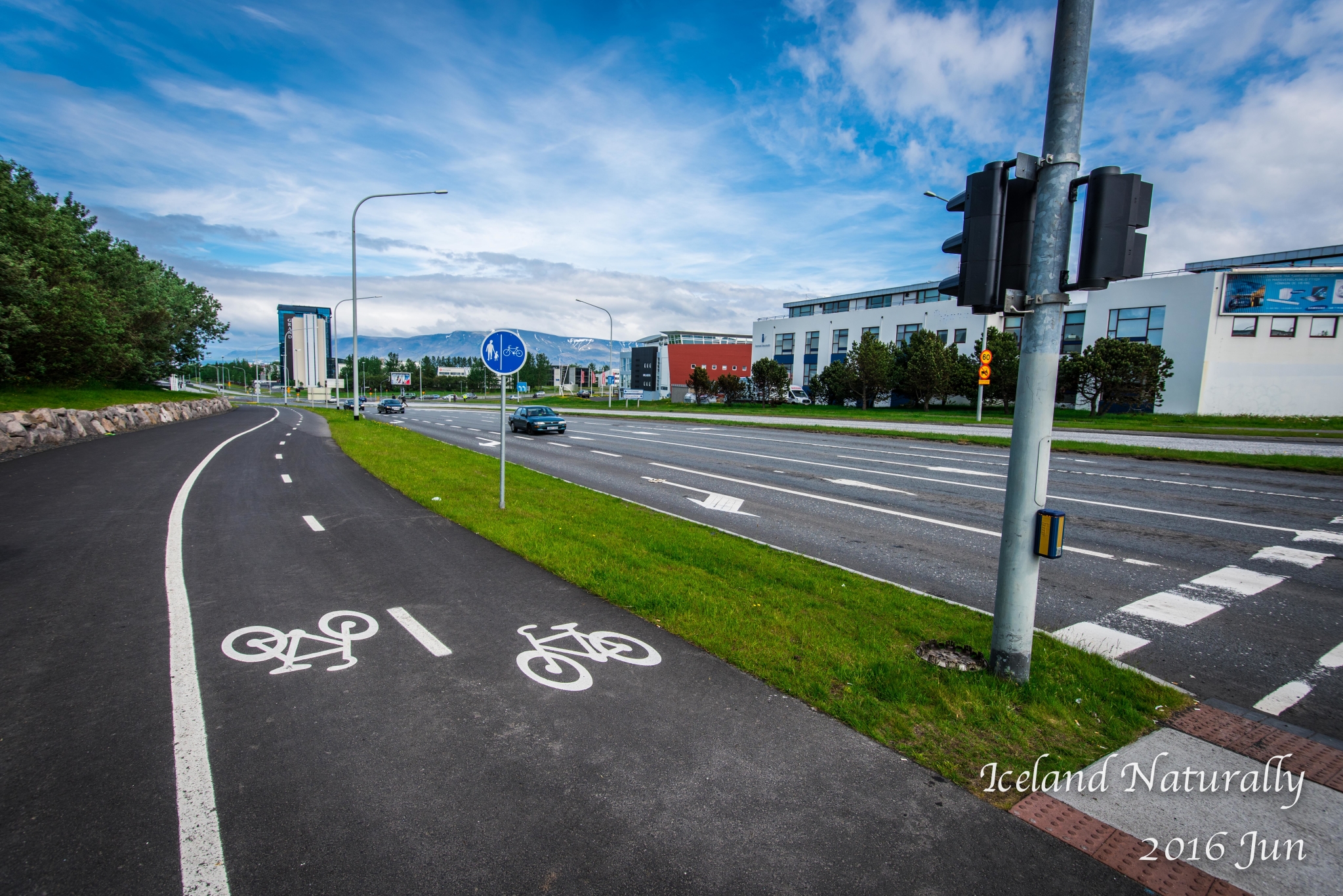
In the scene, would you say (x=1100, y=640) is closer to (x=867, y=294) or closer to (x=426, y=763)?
(x=426, y=763)

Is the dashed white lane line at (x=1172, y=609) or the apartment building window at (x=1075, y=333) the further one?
the apartment building window at (x=1075, y=333)

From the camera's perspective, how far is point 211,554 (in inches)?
297

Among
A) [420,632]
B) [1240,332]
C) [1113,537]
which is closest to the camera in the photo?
[420,632]

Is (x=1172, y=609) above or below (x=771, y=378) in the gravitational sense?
below

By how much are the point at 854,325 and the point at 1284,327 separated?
38.5m

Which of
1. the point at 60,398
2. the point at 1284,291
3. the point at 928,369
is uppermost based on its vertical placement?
the point at 1284,291

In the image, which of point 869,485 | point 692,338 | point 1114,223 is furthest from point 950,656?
point 692,338

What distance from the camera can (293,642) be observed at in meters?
5.05

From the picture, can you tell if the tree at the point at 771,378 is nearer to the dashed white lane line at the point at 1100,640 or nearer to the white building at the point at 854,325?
the white building at the point at 854,325

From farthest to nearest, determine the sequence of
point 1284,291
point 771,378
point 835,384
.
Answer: point 771,378 < point 835,384 < point 1284,291

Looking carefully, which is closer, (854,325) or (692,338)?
(854,325)

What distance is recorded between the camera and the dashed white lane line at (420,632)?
4.96 meters

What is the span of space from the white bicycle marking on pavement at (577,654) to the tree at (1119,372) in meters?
40.9

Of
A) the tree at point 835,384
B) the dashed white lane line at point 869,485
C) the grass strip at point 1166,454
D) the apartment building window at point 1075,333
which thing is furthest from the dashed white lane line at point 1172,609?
the apartment building window at point 1075,333
